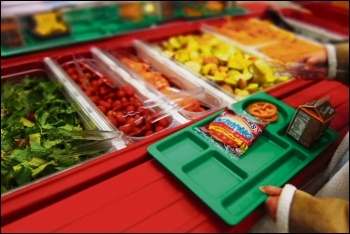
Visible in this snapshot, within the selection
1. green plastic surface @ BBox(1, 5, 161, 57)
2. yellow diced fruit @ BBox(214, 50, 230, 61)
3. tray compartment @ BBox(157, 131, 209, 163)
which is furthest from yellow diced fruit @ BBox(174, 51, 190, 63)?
tray compartment @ BBox(157, 131, 209, 163)

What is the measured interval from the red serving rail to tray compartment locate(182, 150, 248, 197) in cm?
4

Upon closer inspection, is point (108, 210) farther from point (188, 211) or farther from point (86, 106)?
point (86, 106)

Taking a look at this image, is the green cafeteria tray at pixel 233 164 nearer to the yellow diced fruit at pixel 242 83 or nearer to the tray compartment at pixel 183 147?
the tray compartment at pixel 183 147

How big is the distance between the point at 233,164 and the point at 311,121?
267 millimetres

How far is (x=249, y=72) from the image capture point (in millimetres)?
1344

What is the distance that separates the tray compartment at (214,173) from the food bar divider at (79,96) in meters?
0.25

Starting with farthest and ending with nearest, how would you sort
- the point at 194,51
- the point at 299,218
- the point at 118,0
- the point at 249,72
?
1. the point at 118,0
2. the point at 194,51
3. the point at 249,72
4. the point at 299,218

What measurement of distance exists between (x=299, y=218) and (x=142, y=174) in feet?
1.37

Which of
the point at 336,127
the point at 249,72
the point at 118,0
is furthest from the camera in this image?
the point at 118,0

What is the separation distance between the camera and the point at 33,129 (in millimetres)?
970

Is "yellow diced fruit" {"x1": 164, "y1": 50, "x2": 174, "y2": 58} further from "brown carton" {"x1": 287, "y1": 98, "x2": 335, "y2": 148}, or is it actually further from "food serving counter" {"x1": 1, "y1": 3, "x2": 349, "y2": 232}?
"brown carton" {"x1": 287, "y1": 98, "x2": 335, "y2": 148}

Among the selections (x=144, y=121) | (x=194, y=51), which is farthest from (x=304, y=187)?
(x=194, y=51)

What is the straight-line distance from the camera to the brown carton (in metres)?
0.83

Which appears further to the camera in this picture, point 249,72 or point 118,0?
point 118,0
